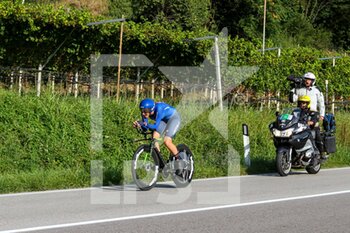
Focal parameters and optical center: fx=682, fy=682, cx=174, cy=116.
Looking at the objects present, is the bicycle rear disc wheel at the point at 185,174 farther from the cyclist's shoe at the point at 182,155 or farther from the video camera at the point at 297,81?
the video camera at the point at 297,81

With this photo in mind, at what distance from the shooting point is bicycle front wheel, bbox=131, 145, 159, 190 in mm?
10781

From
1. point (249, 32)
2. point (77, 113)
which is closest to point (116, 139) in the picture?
point (77, 113)

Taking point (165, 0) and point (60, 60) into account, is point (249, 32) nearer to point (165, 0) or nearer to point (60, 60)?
point (165, 0)

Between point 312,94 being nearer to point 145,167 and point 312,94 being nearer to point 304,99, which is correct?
point 304,99

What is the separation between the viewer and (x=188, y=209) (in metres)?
8.98

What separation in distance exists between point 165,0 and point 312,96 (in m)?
33.4

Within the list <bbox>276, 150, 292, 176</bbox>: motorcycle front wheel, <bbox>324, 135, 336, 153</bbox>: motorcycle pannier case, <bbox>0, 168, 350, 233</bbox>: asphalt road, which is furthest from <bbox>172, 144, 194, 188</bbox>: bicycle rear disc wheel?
<bbox>324, 135, 336, 153</bbox>: motorcycle pannier case

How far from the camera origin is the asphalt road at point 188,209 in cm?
769

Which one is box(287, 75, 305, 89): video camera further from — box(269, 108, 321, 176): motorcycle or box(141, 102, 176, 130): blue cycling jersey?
box(141, 102, 176, 130): blue cycling jersey

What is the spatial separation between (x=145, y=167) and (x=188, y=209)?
2084mm

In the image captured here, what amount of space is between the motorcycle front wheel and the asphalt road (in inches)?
42.0

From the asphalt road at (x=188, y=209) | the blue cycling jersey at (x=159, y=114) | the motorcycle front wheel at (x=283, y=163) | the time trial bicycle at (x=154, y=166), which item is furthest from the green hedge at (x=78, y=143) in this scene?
the blue cycling jersey at (x=159, y=114)

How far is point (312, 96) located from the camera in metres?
14.6

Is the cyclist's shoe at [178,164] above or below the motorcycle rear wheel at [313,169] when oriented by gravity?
above
